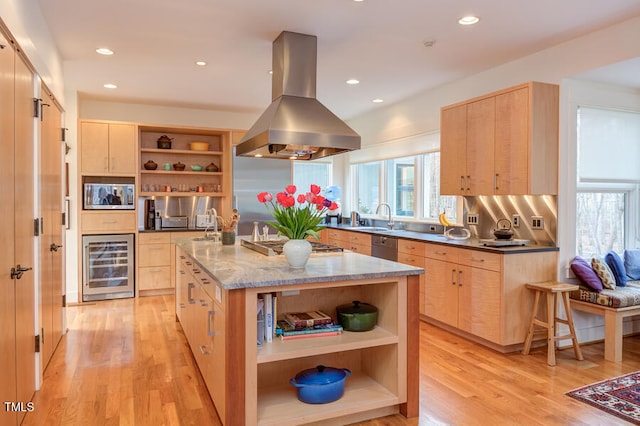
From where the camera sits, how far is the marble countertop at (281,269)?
2305mm

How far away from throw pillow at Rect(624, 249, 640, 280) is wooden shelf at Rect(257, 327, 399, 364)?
2908mm

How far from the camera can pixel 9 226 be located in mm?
2277

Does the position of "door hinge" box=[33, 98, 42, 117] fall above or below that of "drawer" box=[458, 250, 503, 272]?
above

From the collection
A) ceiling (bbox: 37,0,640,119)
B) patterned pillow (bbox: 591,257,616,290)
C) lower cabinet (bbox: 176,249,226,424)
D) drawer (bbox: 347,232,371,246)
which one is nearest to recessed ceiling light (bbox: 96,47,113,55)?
ceiling (bbox: 37,0,640,119)

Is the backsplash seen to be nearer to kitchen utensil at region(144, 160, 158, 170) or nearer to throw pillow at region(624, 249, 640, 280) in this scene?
throw pillow at region(624, 249, 640, 280)

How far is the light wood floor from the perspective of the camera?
2.60 m

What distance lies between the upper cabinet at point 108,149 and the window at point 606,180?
17.4ft

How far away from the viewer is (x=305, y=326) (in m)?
2.60

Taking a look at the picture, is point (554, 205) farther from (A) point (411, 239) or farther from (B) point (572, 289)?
(A) point (411, 239)

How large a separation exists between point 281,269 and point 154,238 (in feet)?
12.9

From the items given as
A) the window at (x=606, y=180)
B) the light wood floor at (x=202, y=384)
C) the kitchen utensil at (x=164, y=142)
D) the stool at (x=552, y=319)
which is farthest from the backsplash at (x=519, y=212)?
the kitchen utensil at (x=164, y=142)

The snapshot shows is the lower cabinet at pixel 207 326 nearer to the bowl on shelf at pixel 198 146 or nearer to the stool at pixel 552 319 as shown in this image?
the stool at pixel 552 319

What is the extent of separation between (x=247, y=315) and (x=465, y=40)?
2.99 metres

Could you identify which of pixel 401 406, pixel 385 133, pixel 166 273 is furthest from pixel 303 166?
pixel 401 406
